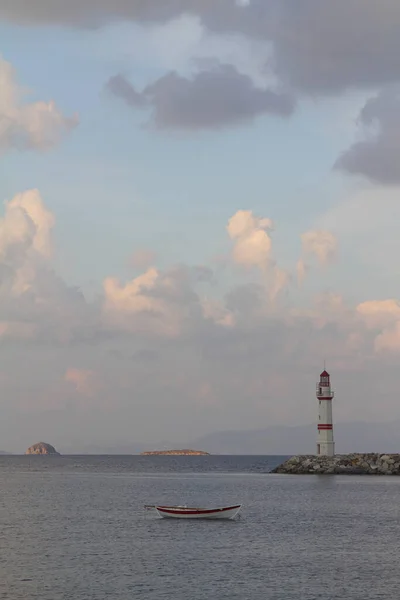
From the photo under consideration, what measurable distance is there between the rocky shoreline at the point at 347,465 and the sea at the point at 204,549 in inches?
1274

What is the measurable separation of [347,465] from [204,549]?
83529 mm

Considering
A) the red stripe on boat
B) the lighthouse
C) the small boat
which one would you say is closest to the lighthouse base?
the lighthouse

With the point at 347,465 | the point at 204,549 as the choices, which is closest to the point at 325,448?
the point at 347,465

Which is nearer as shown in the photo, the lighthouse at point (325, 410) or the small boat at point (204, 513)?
the small boat at point (204, 513)

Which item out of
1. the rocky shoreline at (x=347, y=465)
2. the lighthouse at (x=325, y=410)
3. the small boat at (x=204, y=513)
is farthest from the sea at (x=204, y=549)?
the rocky shoreline at (x=347, y=465)

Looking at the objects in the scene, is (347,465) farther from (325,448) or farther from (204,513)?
(204,513)

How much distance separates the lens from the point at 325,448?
134750mm

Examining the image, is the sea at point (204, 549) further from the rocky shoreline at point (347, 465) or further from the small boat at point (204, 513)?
the rocky shoreline at point (347, 465)

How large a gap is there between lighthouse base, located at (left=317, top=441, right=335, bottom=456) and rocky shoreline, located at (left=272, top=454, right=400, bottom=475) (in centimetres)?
95

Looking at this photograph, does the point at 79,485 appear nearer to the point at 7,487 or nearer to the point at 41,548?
the point at 7,487

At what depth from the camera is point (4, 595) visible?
146ft

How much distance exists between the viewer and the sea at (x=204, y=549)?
1827 inches

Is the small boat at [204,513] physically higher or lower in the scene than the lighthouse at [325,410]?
lower

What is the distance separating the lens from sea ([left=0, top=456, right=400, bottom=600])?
1827 inches
